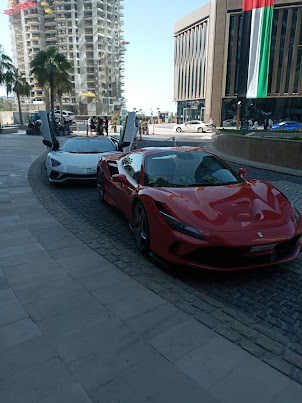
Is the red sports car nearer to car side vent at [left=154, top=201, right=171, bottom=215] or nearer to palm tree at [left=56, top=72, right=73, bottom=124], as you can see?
car side vent at [left=154, top=201, right=171, bottom=215]

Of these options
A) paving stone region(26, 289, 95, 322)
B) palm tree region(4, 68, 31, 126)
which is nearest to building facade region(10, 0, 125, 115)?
palm tree region(4, 68, 31, 126)

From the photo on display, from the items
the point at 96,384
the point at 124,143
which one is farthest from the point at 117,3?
the point at 96,384

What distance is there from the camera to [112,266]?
3.96 m

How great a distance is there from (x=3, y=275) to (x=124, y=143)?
234 inches

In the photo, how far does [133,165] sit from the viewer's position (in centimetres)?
504

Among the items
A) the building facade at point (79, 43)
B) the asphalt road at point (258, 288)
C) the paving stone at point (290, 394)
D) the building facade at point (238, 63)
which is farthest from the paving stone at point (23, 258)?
the building facade at point (79, 43)

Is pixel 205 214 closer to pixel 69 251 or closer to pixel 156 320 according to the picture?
pixel 156 320

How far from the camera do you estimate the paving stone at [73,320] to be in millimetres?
2703

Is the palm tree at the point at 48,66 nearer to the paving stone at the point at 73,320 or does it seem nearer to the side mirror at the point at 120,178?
the side mirror at the point at 120,178

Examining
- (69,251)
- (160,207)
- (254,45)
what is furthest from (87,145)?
(254,45)

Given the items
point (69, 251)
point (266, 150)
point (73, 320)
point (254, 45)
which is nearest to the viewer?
point (73, 320)

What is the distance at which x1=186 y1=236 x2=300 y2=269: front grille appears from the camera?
3.24 meters

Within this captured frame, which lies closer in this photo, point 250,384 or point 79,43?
point 250,384

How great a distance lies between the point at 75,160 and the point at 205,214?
17.8ft
